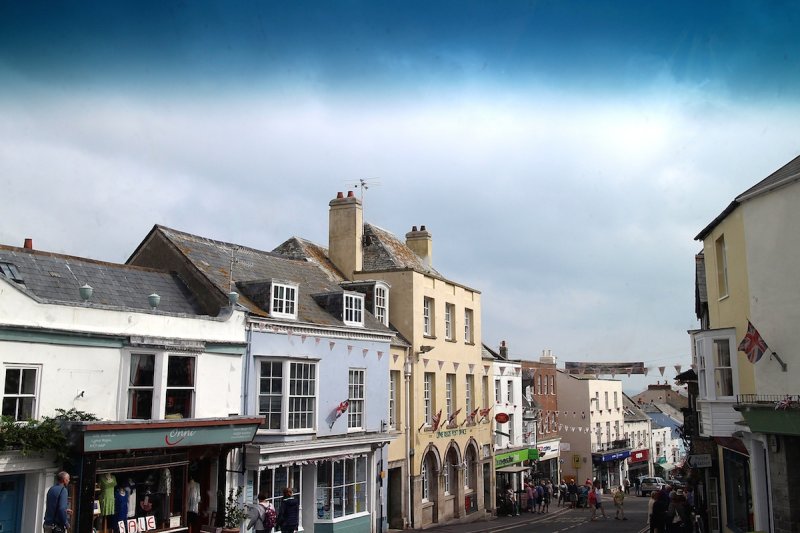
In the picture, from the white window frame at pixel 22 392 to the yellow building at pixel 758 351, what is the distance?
1521 cm

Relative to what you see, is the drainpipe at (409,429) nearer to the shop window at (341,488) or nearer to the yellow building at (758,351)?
the shop window at (341,488)

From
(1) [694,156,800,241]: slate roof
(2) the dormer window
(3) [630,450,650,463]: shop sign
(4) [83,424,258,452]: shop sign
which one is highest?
(1) [694,156,800,241]: slate roof

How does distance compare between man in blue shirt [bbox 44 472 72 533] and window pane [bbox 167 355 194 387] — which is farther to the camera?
window pane [bbox 167 355 194 387]

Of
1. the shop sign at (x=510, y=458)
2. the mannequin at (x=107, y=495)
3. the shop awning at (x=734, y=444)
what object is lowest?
the shop sign at (x=510, y=458)

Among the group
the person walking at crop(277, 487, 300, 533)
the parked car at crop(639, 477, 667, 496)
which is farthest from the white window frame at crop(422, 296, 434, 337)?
the parked car at crop(639, 477, 667, 496)

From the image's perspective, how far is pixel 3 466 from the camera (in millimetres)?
14469

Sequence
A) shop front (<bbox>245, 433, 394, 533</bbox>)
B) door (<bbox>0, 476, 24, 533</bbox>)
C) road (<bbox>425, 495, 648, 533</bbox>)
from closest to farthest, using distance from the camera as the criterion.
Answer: door (<bbox>0, 476, 24, 533</bbox>) < shop front (<bbox>245, 433, 394, 533</bbox>) < road (<bbox>425, 495, 648, 533</bbox>)

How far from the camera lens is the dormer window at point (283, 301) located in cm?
2178

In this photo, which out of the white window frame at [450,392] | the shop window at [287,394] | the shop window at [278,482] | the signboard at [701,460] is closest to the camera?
the shop window at [287,394]

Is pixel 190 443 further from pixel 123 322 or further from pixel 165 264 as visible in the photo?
pixel 165 264

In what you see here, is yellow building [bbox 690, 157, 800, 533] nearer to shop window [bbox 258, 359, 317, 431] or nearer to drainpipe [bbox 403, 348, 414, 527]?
shop window [bbox 258, 359, 317, 431]

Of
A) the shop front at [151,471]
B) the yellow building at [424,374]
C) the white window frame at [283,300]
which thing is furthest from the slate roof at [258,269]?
the shop front at [151,471]

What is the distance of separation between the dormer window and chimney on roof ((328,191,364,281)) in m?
7.84

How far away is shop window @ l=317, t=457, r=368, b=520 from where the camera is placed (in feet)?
75.0
